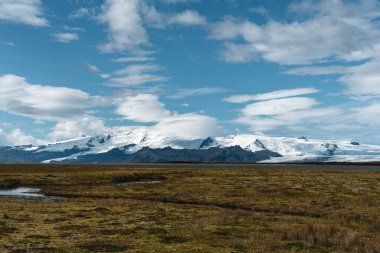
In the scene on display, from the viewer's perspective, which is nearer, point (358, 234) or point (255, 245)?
point (255, 245)

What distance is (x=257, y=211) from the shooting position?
4669cm

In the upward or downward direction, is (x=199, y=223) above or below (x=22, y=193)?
below

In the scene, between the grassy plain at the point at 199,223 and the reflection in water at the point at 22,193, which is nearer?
Result: the grassy plain at the point at 199,223

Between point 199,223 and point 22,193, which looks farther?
point 22,193

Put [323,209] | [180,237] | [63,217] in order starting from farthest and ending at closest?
[323,209]
[63,217]
[180,237]

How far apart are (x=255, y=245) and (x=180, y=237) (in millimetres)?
5624

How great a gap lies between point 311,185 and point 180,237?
48.4 metres

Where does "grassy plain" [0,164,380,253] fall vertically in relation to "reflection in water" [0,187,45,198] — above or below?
below

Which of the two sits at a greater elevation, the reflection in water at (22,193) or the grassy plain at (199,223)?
the reflection in water at (22,193)

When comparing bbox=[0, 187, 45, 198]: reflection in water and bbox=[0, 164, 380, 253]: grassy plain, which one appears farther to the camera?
bbox=[0, 187, 45, 198]: reflection in water

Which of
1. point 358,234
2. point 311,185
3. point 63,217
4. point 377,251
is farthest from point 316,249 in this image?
point 311,185

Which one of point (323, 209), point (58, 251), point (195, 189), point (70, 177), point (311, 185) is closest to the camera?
point (58, 251)

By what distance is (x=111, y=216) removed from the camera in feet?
129

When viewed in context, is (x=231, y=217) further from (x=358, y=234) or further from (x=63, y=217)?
(x=63, y=217)
